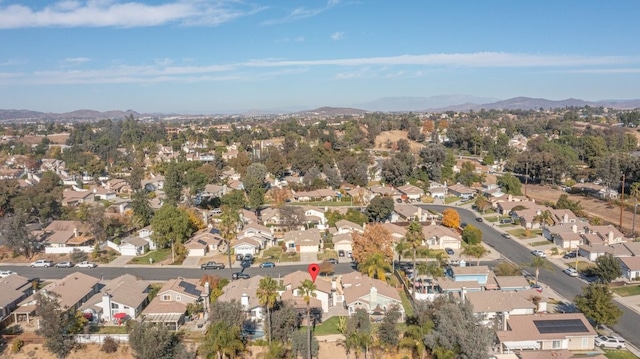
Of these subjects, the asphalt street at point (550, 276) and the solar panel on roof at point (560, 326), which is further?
the asphalt street at point (550, 276)

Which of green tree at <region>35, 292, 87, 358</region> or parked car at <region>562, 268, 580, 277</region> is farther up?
green tree at <region>35, 292, 87, 358</region>

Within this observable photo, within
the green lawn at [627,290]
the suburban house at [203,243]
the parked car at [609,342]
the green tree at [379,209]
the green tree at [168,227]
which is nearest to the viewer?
the parked car at [609,342]

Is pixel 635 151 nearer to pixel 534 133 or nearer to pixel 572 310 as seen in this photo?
pixel 534 133

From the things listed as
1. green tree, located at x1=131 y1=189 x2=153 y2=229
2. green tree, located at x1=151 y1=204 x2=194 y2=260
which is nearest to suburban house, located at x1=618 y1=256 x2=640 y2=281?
green tree, located at x1=151 y1=204 x2=194 y2=260

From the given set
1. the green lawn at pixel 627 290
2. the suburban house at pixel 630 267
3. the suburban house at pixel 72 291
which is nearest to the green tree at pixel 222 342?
the suburban house at pixel 72 291

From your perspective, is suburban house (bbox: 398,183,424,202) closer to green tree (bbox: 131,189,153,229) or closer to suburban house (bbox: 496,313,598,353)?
green tree (bbox: 131,189,153,229)

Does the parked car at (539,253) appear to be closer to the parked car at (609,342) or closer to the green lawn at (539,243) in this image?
the green lawn at (539,243)

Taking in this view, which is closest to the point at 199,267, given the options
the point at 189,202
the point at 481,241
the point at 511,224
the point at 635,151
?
the point at 189,202
